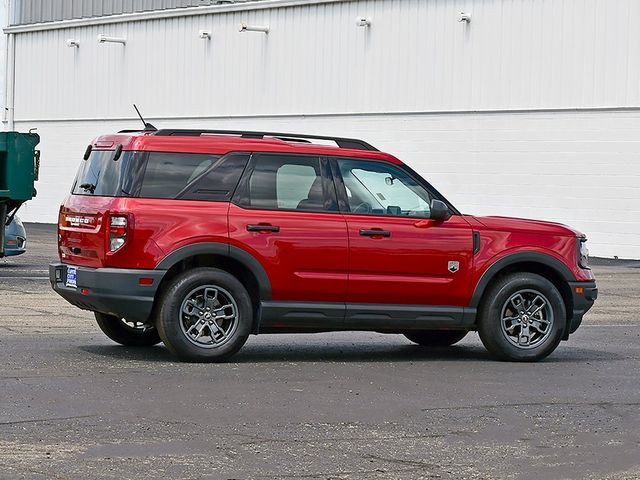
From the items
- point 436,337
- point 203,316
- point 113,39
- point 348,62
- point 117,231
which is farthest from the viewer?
point 113,39

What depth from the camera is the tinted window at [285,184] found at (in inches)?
474

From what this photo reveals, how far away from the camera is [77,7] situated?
155 feet

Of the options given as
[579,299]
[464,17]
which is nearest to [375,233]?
[579,299]

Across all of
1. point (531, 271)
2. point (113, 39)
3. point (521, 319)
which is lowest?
point (521, 319)

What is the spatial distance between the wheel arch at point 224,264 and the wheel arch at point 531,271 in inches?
71.3

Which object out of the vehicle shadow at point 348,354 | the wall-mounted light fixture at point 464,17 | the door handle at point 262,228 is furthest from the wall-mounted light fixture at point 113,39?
the door handle at point 262,228

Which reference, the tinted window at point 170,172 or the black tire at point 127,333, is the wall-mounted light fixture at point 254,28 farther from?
the tinted window at point 170,172

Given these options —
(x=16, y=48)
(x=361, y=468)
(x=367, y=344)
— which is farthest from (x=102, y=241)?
(x=16, y=48)

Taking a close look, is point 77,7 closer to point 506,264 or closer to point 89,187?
point 89,187

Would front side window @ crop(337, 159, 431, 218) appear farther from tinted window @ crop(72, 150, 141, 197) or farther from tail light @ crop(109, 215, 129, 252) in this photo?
tail light @ crop(109, 215, 129, 252)

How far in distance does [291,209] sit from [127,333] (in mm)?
1955

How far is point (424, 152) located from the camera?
35.8m

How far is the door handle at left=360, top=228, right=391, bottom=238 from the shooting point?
12141mm

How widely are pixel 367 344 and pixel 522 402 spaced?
3.87m
